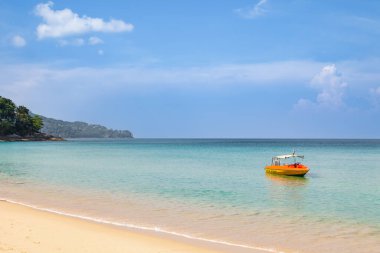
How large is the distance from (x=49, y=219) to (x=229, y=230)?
788 centimetres

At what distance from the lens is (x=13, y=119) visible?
628 feet

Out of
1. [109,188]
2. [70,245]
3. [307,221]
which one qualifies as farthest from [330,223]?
[109,188]

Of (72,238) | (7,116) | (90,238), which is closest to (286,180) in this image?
(90,238)

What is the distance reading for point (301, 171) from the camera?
43.0 m

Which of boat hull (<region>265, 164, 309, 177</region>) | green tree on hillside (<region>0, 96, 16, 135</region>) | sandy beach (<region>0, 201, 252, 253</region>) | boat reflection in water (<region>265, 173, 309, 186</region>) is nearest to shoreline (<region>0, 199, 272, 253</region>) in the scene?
sandy beach (<region>0, 201, 252, 253</region>)

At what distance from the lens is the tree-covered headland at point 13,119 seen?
184m

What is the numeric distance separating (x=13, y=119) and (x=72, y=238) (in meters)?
195

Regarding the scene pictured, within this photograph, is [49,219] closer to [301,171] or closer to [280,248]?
[280,248]

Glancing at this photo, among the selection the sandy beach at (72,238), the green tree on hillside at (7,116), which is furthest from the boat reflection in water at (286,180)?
the green tree on hillside at (7,116)

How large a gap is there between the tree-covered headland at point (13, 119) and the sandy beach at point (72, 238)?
7214 inches

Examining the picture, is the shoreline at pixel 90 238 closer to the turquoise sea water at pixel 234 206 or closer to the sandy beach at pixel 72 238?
the sandy beach at pixel 72 238

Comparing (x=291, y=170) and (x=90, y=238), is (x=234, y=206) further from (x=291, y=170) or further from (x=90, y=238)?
(x=291, y=170)

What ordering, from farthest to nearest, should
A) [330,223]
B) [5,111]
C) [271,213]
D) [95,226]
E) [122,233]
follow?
[5,111] < [271,213] < [330,223] < [95,226] < [122,233]

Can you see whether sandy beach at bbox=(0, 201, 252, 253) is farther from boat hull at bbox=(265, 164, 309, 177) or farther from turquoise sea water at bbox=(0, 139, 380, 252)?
boat hull at bbox=(265, 164, 309, 177)
